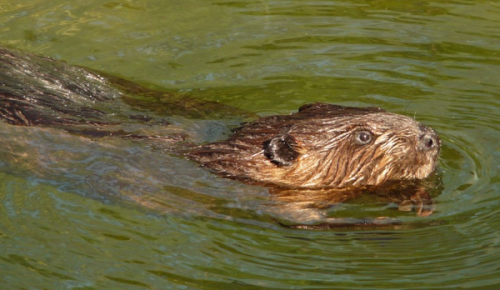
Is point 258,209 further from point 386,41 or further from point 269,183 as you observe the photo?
point 386,41

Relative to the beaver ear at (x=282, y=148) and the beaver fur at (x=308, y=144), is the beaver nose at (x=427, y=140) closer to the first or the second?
the beaver fur at (x=308, y=144)

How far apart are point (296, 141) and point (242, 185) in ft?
1.64

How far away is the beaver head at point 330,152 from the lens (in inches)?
248

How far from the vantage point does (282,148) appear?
6.23 m

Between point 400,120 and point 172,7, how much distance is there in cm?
422

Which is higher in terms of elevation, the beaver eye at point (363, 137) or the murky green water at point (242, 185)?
the beaver eye at point (363, 137)

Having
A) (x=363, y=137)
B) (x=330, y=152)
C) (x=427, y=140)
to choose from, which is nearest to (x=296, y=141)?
(x=330, y=152)

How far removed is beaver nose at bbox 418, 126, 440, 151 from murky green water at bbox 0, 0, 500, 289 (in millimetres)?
360

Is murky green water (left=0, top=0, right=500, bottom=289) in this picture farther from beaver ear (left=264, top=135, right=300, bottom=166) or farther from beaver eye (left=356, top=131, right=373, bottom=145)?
beaver eye (left=356, top=131, right=373, bottom=145)

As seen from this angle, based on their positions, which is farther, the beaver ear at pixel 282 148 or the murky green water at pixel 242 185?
the beaver ear at pixel 282 148

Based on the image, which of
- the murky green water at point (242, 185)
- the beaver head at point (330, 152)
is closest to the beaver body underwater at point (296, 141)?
the beaver head at point (330, 152)

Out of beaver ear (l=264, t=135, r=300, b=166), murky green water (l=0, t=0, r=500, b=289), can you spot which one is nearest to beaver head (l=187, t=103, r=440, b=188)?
beaver ear (l=264, t=135, r=300, b=166)

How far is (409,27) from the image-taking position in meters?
9.20

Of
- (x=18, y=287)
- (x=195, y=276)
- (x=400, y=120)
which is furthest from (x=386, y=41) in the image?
(x=18, y=287)
